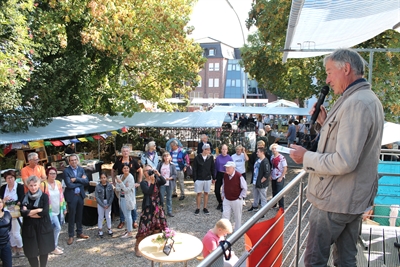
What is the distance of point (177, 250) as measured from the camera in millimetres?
5645

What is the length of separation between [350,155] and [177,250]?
4.47 m

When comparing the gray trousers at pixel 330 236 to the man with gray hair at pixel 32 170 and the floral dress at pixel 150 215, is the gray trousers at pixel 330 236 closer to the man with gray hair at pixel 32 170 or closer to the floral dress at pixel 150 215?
the floral dress at pixel 150 215

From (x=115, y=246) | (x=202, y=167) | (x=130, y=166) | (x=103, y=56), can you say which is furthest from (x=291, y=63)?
(x=115, y=246)

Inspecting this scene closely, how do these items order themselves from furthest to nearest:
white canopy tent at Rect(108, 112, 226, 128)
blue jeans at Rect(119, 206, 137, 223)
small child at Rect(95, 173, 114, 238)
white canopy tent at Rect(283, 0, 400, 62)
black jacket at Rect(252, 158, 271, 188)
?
white canopy tent at Rect(108, 112, 226, 128) → black jacket at Rect(252, 158, 271, 188) → blue jeans at Rect(119, 206, 137, 223) → small child at Rect(95, 173, 114, 238) → white canopy tent at Rect(283, 0, 400, 62)

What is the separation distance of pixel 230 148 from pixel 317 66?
5281 millimetres

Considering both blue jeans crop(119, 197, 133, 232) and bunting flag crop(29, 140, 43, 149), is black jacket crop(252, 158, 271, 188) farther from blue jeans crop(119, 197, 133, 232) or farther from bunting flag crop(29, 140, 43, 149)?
bunting flag crop(29, 140, 43, 149)

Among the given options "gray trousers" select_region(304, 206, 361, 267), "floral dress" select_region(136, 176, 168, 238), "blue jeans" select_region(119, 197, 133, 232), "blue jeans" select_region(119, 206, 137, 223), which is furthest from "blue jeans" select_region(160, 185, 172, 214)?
"gray trousers" select_region(304, 206, 361, 267)

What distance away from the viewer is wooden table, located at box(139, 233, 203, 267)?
5377mm

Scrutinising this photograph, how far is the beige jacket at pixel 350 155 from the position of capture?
5.80 feet

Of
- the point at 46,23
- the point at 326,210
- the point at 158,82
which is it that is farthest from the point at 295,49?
the point at 158,82

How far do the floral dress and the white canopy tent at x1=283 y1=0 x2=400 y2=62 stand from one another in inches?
152

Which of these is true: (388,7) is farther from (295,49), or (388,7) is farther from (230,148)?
(230,148)

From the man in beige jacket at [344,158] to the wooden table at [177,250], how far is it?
12.0 feet

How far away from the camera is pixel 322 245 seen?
6.75 ft
